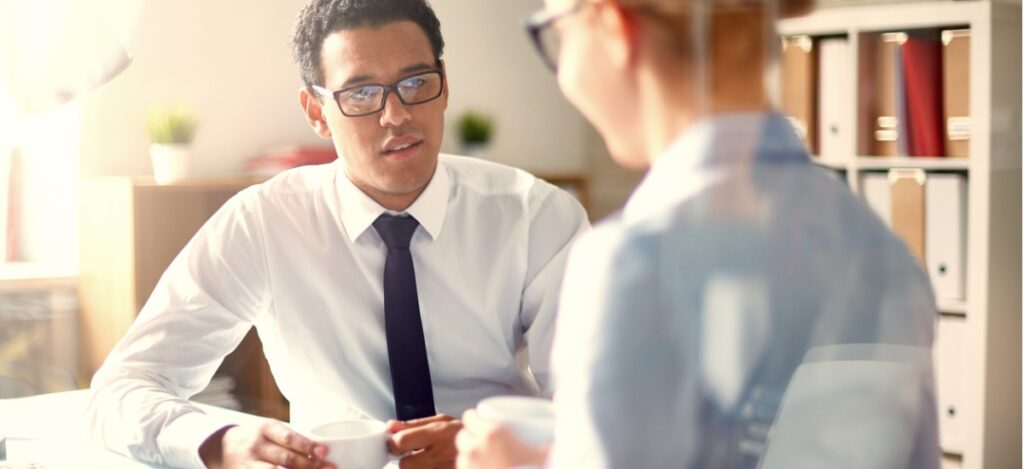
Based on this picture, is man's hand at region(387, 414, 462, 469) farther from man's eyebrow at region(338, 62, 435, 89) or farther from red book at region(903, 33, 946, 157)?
red book at region(903, 33, 946, 157)

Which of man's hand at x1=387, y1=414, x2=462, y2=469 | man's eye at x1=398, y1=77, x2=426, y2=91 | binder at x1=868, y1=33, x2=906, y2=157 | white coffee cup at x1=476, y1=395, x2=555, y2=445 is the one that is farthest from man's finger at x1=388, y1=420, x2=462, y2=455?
binder at x1=868, y1=33, x2=906, y2=157

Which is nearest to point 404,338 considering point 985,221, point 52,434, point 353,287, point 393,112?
point 353,287

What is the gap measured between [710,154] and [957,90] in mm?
339

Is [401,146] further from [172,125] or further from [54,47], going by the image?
[54,47]

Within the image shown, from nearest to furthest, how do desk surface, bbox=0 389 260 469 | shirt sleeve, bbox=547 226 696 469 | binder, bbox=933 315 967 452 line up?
shirt sleeve, bbox=547 226 696 469 < binder, bbox=933 315 967 452 < desk surface, bbox=0 389 260 469

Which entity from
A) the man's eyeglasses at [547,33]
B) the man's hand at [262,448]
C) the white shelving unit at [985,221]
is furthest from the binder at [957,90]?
the man's hand at [262,448]

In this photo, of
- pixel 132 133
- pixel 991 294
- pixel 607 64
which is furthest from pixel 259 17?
pixel 991 294

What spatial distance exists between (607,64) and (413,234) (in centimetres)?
34

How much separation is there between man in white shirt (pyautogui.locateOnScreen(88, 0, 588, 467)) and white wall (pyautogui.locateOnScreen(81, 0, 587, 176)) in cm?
2

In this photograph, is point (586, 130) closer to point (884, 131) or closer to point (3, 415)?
point (884, 131)

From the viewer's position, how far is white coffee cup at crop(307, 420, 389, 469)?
1.80 ft

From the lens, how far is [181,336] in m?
0.74

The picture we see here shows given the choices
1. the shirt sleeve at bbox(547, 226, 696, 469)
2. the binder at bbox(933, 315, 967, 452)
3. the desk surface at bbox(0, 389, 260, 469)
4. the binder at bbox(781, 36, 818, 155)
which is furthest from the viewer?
the desk surface at bbox(0, 389, 260, 469)

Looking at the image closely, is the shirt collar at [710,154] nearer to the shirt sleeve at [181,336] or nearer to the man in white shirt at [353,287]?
the man in white shirt at [353,287]
